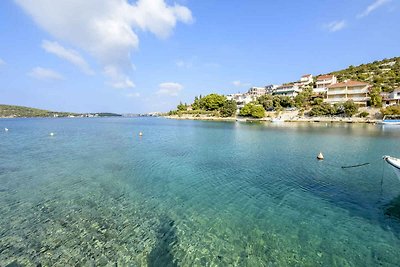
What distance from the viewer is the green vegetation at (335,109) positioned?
8806cm

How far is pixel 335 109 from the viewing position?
9231 centimetres

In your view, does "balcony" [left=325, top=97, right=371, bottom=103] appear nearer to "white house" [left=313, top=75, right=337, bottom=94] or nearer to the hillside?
"white house" [left=313, top=75, right=337, bottom=94]

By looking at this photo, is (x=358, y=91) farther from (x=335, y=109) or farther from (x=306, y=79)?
(x=306, y=79)

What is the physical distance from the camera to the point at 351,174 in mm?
20234

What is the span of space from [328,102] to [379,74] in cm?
6369

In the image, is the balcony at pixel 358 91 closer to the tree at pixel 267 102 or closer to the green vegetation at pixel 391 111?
the green vegetation at pixel 391 111

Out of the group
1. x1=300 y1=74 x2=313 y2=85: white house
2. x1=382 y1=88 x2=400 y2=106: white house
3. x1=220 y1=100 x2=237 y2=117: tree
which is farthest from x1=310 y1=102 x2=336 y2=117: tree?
x1=300 y1=74 x2=313 y2=85: white house

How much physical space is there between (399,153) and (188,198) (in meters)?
29.3

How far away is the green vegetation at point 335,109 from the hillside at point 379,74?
3236 cm

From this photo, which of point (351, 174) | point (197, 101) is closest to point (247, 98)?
point (197, 101)

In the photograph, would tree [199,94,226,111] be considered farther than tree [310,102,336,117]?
Yes

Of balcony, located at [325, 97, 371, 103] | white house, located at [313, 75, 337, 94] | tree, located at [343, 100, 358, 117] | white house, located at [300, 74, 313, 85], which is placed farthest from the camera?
white house, located at [300, 74, 313, 85]

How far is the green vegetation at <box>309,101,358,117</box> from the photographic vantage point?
3467 inches

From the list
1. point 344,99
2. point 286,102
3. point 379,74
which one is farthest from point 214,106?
point 379,74
